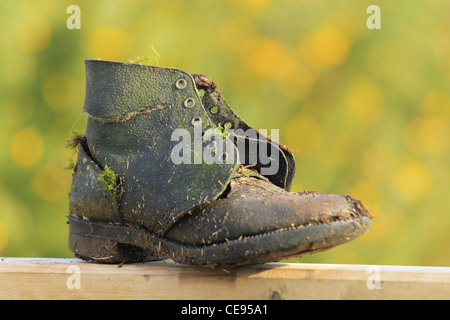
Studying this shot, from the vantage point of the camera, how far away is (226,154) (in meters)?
1.21

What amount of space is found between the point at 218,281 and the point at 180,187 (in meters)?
0.19

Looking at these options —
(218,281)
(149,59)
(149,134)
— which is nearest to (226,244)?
(218,281)

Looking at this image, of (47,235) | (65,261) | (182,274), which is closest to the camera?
(182,274)

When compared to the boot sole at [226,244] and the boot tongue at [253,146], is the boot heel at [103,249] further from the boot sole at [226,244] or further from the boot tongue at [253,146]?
the boot tongue at [253,146]

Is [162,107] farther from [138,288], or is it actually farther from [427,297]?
[427,297]

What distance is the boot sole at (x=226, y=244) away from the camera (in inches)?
43.4

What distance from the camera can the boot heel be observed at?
130 centimetres

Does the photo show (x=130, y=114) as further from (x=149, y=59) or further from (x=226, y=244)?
(x=226, y=244)

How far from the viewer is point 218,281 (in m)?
1.20

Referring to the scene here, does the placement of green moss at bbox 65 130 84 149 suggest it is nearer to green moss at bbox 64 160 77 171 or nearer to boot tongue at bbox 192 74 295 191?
green moss at bbox 64 160 77 171

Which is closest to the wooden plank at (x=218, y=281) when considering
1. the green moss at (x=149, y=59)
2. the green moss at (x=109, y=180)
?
the green moss at (x=109, y=180)

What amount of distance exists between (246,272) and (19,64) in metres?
1.94

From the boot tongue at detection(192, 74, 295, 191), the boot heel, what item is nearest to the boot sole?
the boot heel

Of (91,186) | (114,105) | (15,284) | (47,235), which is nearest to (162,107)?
(114,105)
